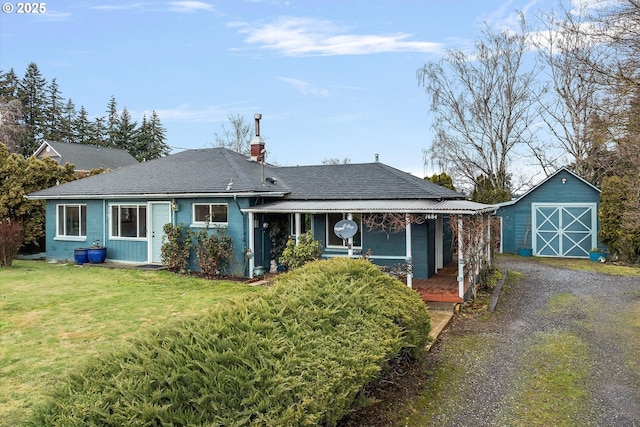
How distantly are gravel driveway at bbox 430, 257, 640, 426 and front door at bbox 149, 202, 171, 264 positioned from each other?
10.00 metres

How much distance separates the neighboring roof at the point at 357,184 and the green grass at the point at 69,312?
4022 millimetres

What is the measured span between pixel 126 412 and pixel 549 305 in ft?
30.8

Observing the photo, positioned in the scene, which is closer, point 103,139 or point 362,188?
point 362,188

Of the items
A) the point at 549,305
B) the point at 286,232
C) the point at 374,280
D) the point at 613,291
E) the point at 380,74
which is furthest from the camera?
the point at 380,74

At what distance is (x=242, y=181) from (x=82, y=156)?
26.7m

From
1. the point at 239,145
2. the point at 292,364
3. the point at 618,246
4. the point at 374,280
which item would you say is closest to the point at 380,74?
the point at 618,246

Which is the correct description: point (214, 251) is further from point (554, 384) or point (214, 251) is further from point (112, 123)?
point (112, 123)

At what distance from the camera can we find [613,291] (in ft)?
35.3

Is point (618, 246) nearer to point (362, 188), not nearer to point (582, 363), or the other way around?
point (362, 188)

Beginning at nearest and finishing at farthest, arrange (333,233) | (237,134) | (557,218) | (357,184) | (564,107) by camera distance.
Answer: (333,233) < (357,184) < (557,218) < (564,107) < (237,134)

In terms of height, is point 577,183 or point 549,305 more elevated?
point 577,183

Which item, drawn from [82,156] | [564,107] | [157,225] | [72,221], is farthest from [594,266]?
[82,156]

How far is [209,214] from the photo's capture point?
42.6 feet

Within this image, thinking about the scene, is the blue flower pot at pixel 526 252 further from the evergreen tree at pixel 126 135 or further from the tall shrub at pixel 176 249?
the evergreen tree at pixel 126 135
